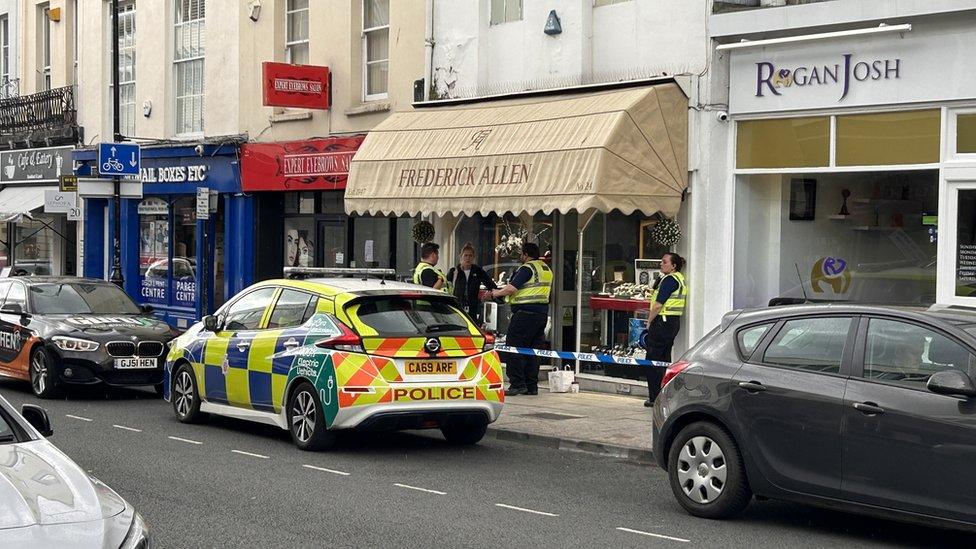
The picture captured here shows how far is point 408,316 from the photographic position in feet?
39.6

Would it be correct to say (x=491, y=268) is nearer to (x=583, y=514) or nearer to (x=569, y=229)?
(x=569, y=229)

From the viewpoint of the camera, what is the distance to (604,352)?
56.6 feet

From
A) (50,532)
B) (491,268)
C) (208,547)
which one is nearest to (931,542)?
(208,547)

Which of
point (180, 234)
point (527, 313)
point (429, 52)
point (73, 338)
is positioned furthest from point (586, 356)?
point (180, 234)

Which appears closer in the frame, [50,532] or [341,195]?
[50,532]

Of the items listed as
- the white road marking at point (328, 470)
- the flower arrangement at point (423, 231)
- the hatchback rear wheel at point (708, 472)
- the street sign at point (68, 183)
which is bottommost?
the white road marking at point (328, 470)

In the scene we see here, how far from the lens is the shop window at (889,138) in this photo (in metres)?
13.9

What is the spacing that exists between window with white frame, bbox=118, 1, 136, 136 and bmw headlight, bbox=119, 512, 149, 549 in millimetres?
23870

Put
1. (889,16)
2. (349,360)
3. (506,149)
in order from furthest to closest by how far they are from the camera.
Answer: (506,149), (889,16), (349,360)

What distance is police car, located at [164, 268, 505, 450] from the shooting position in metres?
11.6

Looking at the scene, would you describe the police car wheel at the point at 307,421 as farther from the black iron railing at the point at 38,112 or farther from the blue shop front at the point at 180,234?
the black iron railing at the point at 38,112

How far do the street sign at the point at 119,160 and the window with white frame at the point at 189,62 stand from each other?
3.02 meters

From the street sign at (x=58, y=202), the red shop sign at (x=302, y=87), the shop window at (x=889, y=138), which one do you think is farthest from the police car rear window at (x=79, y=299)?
the street sign at (x=58, y=202)

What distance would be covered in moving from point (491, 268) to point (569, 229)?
5.49ft
